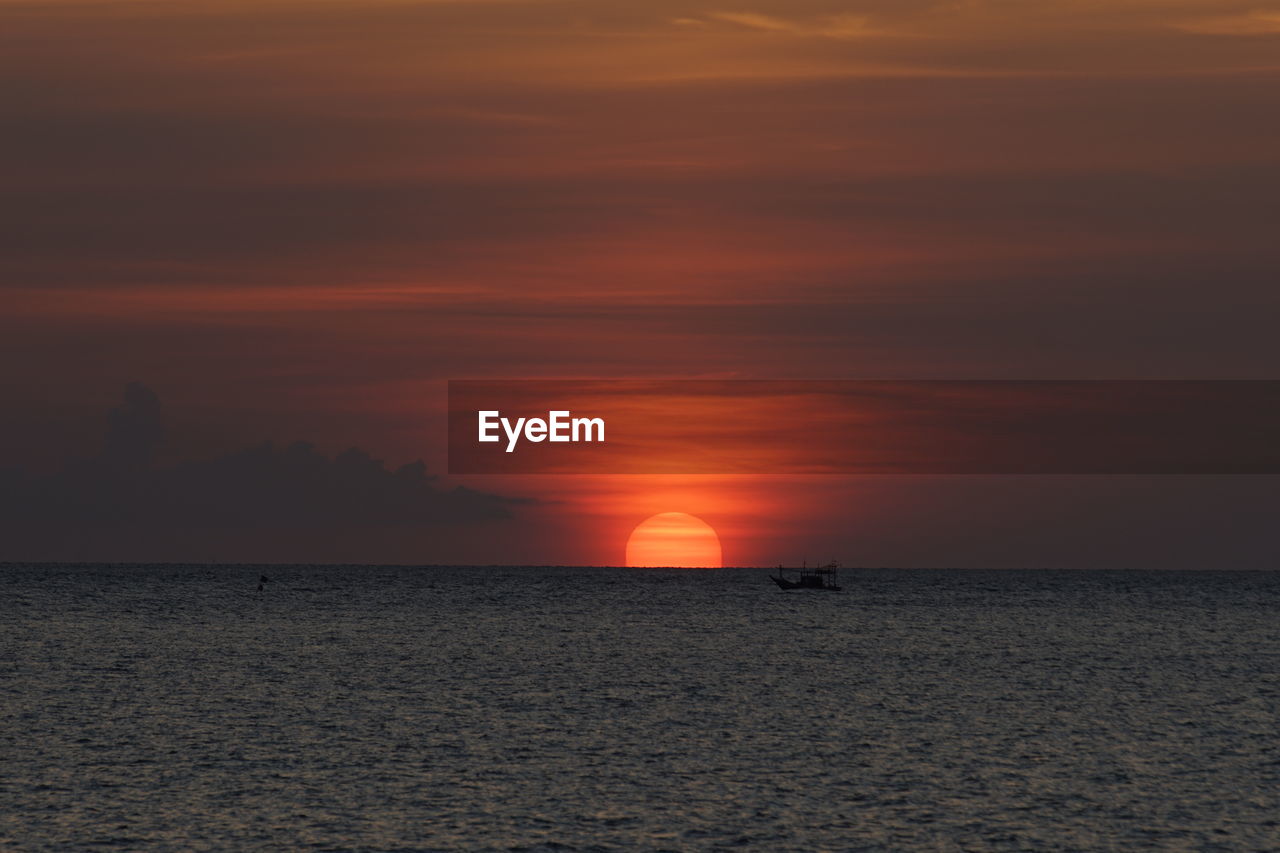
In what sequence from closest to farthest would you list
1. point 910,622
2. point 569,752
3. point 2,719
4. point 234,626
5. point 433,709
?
point 569,752
point 2,719
point 433,709
point 234,626
point 910,622

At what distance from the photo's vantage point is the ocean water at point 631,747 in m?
49.8

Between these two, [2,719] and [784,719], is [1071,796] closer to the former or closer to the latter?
[784,719]

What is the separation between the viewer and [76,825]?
4931 cm

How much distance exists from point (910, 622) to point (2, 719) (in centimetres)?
11975

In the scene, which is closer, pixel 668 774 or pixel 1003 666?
pixel 668 774

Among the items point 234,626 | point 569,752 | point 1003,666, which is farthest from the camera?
point 234,626

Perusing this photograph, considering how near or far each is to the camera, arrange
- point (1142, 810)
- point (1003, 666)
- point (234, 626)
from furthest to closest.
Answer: point (234, 626), point (1003, 666), point (1142, 810)

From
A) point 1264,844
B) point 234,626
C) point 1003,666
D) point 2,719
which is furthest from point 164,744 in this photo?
point 234,626

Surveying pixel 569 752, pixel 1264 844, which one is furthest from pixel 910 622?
pixel 1264 844

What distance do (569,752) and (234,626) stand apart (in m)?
101

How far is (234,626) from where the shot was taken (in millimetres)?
158625

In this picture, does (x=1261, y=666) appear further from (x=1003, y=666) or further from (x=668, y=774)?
(x=668, y=774)

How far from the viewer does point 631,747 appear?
→ 67.1 m

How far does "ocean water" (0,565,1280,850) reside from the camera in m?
49.8
